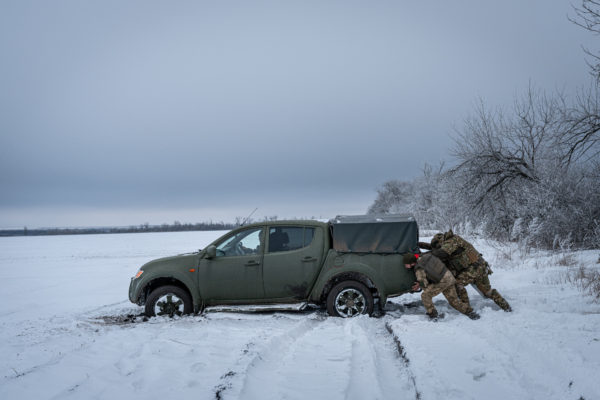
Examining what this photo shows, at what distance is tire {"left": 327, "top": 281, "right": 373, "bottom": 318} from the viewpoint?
614 centimetres

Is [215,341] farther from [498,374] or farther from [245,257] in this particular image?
[498,374]

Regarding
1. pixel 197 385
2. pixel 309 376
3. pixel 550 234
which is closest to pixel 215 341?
pixel 197 385

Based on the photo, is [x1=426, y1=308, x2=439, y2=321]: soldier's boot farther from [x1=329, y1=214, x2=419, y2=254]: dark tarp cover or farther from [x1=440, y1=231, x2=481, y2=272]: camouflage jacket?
[x1=329, y1=214, x2=419, y2=254]: dark tarp cover

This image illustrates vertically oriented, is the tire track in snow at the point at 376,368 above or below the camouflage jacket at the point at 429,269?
below

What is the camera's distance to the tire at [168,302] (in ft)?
21.3

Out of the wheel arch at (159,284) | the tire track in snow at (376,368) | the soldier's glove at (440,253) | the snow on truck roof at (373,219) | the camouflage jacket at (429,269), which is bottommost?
the tire track in snow at (376,368)

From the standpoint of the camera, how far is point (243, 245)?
664 cm

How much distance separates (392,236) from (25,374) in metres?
5.15

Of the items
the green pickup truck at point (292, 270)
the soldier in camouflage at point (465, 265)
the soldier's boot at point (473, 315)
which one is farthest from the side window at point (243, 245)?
the soldier's boot at point (473, 315)

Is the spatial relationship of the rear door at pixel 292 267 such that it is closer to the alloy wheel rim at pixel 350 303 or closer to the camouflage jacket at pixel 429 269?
the alloy wheel rim at pixel 350 303

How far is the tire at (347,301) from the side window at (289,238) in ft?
3.05

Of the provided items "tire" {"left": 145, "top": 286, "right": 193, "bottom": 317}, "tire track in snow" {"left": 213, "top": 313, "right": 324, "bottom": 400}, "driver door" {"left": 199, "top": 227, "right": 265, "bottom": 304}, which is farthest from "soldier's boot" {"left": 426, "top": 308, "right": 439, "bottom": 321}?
"tire" {"left": 145, "top": 286, "right": 193, "bottom": 317}

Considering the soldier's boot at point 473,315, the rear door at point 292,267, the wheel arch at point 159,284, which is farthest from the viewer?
the wheel arch at point 159,284

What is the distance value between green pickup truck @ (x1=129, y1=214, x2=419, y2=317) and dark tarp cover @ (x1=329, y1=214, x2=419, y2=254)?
2cm
